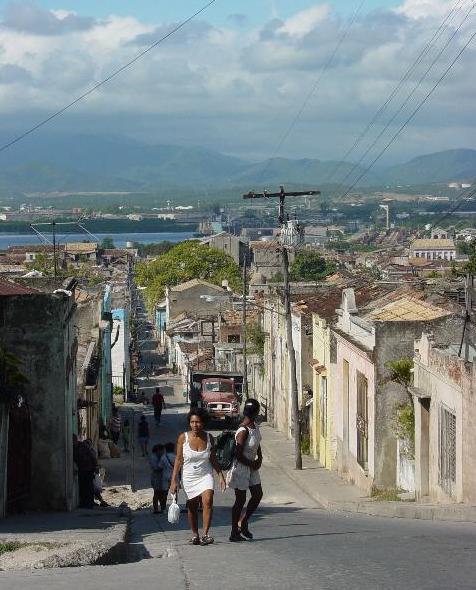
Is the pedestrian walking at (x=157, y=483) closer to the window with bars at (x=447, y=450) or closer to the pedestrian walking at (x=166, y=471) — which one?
the pedestrian walking at (x=166, y=471)

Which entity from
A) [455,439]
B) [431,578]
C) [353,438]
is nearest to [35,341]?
[455,439]

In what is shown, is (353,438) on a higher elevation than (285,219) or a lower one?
lower

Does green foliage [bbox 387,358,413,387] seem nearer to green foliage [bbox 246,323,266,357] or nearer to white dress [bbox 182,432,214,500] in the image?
white dress [bbox 182,432,214,500]

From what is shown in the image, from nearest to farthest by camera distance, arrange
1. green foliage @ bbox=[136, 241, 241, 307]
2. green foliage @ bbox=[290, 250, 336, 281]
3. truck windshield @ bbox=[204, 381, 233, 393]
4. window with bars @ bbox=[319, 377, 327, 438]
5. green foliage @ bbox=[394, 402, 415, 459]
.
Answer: green foliage @ bbox=[394, 402, 415, 459]
window with bars @ bbox=[319, 377, 327, 438]
truck windshield @ bbox=[204, 381, 233, 393]
green foliage @ bbox=[136, 241, 241, 307]
green foliage @ bbox=[290, 250, 336, 281]

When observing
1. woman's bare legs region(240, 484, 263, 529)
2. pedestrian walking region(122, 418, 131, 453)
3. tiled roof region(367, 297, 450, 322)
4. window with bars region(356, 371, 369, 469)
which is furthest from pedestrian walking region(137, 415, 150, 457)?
woman's bare legs region(240, 484, 263, 529)

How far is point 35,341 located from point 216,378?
30.6 m

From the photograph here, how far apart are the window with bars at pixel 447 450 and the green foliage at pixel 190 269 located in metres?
92.4

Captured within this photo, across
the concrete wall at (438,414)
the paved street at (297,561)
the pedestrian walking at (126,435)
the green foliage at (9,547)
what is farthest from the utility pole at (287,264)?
the green foliage at (9,547)

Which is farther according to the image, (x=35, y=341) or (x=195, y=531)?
(x=35, y=341)

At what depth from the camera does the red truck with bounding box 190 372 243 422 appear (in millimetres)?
46000

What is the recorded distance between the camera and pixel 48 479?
1731cm

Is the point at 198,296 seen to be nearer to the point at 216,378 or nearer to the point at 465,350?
the point at 216,378

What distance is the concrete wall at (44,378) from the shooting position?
17109mm

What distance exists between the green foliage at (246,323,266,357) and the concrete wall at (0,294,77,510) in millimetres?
33189
